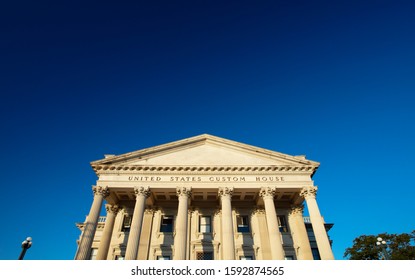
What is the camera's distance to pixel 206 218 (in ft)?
84.4

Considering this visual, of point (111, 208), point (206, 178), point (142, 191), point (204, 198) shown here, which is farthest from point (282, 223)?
point (111, 208)

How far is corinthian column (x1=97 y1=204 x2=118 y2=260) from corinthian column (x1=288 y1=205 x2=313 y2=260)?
18.0 m

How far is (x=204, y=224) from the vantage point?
2519 cm

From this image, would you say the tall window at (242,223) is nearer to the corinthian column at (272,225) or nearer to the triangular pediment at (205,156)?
the corinthian column at (272,225)

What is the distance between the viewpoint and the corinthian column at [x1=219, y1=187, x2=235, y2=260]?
758 inches

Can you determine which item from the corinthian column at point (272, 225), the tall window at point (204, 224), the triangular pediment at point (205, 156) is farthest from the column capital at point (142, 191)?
the corinthian column at point (272, 225)

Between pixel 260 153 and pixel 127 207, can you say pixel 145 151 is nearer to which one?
pixel 127 207

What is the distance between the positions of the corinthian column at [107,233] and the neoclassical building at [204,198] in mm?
86

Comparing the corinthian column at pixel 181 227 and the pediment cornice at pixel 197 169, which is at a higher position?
the pediment cornice at pixel 197 169

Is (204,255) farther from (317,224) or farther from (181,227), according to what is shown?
(317,224)

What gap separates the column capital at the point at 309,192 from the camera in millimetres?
22545

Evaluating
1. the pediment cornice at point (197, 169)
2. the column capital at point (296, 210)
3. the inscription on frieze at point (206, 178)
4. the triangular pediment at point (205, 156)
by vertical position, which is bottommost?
the column capital at point (296, 210)

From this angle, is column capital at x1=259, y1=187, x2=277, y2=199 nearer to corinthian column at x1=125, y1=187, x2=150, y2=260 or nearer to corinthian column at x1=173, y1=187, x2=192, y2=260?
corinthian column at x1=173, y1=187, x2=192, y2=260
